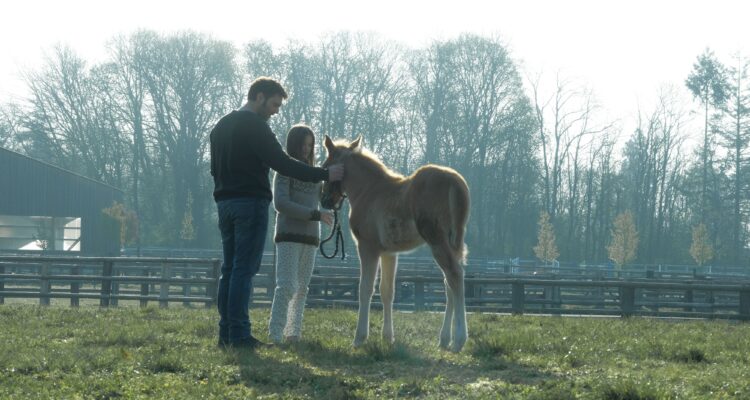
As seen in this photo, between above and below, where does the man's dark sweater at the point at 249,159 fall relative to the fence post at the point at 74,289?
above

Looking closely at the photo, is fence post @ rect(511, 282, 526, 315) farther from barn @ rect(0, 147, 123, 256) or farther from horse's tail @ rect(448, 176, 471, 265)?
barn @ rect(0, 147, 123, 256)

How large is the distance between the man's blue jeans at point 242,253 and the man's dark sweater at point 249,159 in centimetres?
10

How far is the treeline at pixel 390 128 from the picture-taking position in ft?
177


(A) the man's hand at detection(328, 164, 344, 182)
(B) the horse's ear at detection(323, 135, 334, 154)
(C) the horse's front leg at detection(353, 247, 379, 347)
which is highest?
(B) the horse's ear at detection(323, 135, 334, 154)

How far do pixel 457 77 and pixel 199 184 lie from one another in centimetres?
1716

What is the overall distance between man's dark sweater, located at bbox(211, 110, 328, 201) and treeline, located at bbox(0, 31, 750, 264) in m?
44.6

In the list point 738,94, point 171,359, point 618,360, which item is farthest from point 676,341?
point 738,94

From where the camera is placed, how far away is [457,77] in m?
54.1

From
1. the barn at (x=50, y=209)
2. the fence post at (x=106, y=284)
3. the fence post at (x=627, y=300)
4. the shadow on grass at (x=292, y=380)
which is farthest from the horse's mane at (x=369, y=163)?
the barn at (x=50, y=209)

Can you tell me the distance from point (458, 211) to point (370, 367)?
1767 mm

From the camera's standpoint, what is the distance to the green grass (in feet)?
17.7

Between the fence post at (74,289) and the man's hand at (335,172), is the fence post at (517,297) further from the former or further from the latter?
the man's hand at (335,172)

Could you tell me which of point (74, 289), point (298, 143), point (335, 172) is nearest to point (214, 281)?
point (74, 289)

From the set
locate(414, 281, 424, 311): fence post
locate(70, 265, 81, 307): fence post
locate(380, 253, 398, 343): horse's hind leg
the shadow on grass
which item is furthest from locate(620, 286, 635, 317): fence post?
the shadow on grass
